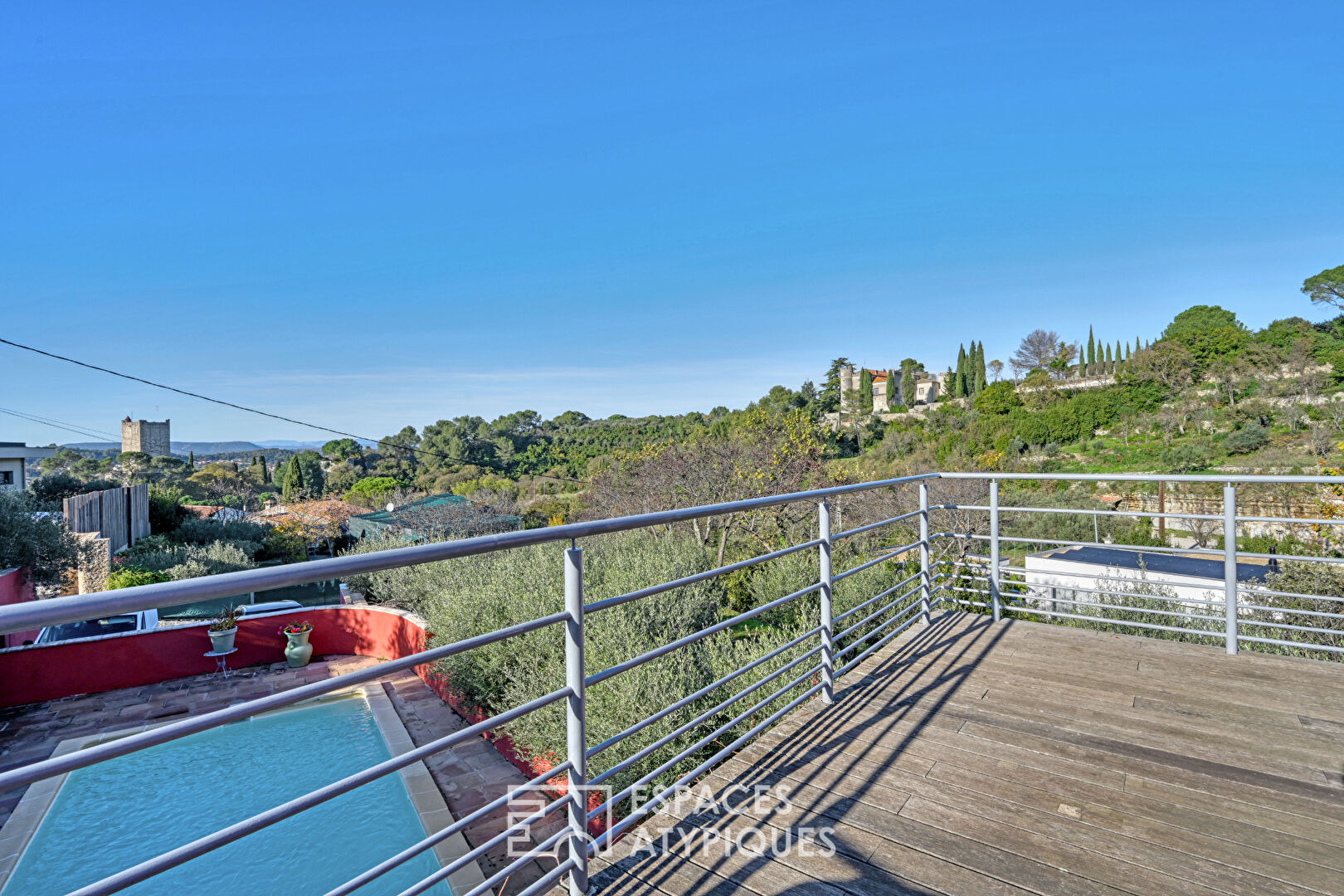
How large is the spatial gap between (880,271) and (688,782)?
28.1m

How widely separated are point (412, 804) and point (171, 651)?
250 inches

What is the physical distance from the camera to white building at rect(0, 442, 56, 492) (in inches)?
837

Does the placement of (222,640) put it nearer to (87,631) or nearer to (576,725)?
(87,631)

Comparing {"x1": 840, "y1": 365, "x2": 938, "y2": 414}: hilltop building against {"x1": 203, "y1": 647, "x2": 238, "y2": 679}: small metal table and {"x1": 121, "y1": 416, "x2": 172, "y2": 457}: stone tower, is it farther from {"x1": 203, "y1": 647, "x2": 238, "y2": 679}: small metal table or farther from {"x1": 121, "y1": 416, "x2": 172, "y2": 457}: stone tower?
{"x1": 203, "y1": 647, "x2": 238, "y2": 679}: small metal table

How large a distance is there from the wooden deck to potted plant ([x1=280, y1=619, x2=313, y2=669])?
9.73m

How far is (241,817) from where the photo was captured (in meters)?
6.05

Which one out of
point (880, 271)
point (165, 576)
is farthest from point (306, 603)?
point (880, 271)

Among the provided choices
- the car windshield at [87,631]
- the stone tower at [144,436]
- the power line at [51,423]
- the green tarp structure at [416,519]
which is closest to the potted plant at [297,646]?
the car windshield at [87,631]

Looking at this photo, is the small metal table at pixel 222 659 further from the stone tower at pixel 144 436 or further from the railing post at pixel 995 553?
the stone tower at pixel 144 436

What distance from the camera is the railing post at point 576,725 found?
5.14ft

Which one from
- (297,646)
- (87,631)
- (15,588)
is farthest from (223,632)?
(15,588)

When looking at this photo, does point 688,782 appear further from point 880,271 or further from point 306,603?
point 880,271

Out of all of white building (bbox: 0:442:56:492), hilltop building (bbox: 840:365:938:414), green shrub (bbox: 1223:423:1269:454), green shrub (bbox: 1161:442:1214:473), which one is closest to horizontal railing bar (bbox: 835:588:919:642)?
white building (bbox: 0:442:56:492)

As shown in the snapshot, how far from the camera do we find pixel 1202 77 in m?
12.3
